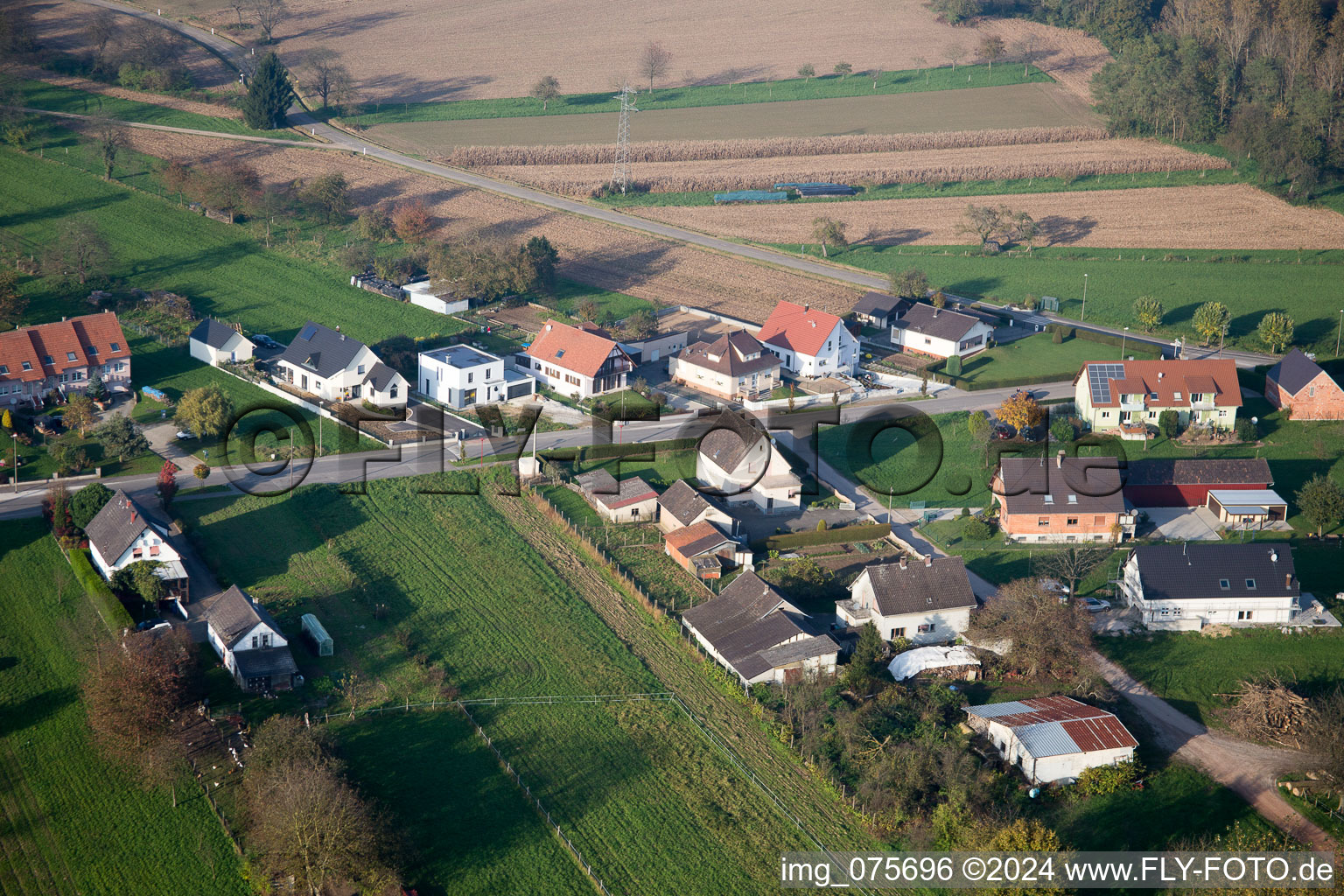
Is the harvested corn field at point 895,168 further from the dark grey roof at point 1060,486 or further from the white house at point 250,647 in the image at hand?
the white house at point 250,647

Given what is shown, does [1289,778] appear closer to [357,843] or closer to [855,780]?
[855,780]

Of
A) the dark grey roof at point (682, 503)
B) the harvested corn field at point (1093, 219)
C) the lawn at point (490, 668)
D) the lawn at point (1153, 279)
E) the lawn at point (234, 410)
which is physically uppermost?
the harvested corn field at point (1093, 219)

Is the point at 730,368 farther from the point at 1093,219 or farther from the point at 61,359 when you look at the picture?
the point at 1093,219

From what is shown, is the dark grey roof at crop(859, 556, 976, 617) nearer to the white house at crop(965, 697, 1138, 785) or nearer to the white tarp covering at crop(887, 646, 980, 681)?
the white tarp covering at crop(887, 646, 980, 681)

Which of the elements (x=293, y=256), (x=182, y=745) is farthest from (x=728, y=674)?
(x=293, y=256)

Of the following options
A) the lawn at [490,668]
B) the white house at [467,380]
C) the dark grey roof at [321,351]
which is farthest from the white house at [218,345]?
the lawn at [490,668]

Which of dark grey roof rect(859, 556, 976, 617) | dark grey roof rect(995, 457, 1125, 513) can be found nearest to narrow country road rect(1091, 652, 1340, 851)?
dark grey roof rect(859, 556, 976, 617)
